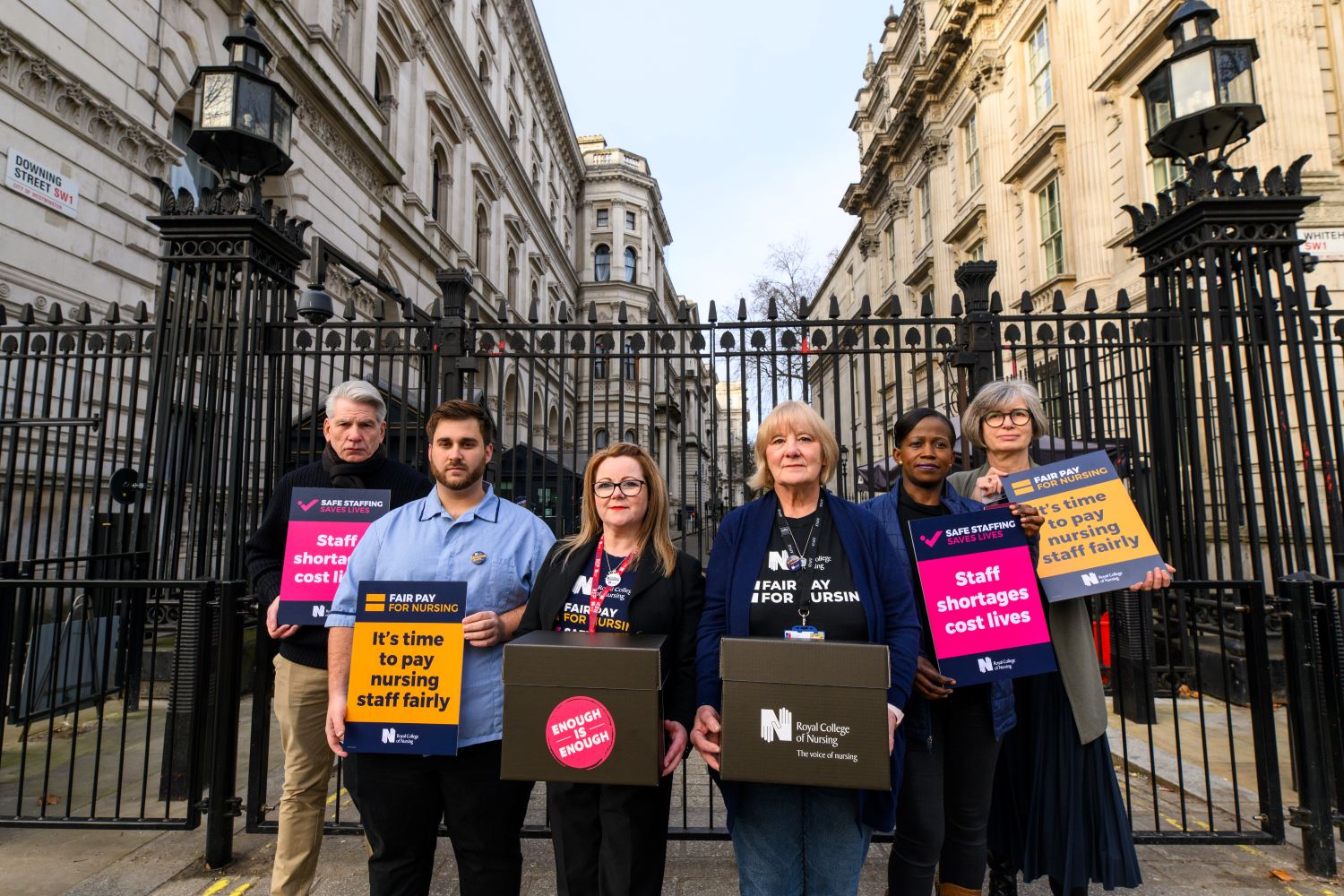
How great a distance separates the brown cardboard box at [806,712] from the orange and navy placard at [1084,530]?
4.11 ft

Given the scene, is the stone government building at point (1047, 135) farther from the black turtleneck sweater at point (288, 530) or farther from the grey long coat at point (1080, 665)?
the black turtleneck sweater at point (288, 530)

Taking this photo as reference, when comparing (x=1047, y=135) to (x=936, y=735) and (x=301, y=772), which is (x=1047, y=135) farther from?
(x=301, y=772)

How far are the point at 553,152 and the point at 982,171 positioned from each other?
3124 centimetres

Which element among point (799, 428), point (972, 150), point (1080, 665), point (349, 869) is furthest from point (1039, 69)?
point (349, 869)

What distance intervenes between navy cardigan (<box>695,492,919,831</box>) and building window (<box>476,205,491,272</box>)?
91.0 feet

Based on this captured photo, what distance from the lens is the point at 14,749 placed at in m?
5.57

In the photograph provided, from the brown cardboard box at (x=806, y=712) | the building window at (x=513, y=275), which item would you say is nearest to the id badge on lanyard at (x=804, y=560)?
the brown cardboard box at (x=806, y=712)

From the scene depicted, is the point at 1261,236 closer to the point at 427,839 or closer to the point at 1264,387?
the point at 1264,387

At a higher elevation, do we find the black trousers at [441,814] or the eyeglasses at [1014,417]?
the eyeglasses at [1014,417]

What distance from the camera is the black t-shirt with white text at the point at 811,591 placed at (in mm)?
2375

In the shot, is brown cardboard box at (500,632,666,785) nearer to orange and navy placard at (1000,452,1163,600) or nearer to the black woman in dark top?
the black woman in dark top

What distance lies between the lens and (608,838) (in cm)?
234

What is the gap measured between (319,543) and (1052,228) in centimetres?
1947

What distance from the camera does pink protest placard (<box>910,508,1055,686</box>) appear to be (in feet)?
8.73
